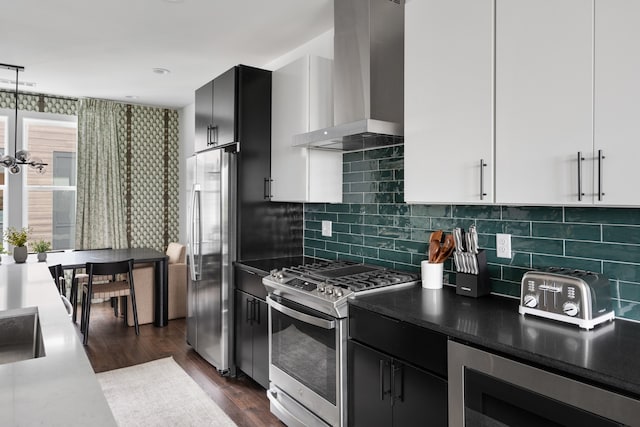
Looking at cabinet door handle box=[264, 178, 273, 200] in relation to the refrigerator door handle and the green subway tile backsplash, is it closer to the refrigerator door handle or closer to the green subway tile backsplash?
the green subway tile backsplash

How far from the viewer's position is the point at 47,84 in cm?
498

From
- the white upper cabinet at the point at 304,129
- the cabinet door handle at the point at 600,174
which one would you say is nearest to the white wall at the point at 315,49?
the white upper cabinet at the point at 304,129

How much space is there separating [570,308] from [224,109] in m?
2.77

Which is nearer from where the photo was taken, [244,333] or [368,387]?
[368,387]

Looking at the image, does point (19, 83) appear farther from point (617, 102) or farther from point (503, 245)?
point (617, 102)

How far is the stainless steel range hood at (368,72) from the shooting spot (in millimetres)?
2439

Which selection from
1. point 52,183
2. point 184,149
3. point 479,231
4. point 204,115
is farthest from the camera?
point 184,149

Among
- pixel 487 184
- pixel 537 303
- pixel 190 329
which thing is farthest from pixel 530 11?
pixel 190 329

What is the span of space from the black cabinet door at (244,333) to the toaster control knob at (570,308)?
6.78 feet

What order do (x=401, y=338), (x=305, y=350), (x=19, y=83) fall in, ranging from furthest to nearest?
(x=19, y=83), (x=305, y=350), (x=401, y=338)

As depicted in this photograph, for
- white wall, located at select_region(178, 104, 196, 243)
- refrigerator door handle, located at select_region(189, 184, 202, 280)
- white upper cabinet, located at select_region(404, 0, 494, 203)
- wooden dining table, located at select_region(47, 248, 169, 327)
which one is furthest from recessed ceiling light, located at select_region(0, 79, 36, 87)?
white upper cabinet, located at select_region(404, 0, 494, 203)

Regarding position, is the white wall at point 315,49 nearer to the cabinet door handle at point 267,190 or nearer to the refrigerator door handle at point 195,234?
the cabinet door handle at point 267,190

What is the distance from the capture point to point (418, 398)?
1757 mm

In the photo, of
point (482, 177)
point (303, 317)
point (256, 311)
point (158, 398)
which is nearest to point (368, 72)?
point (482, 177)
